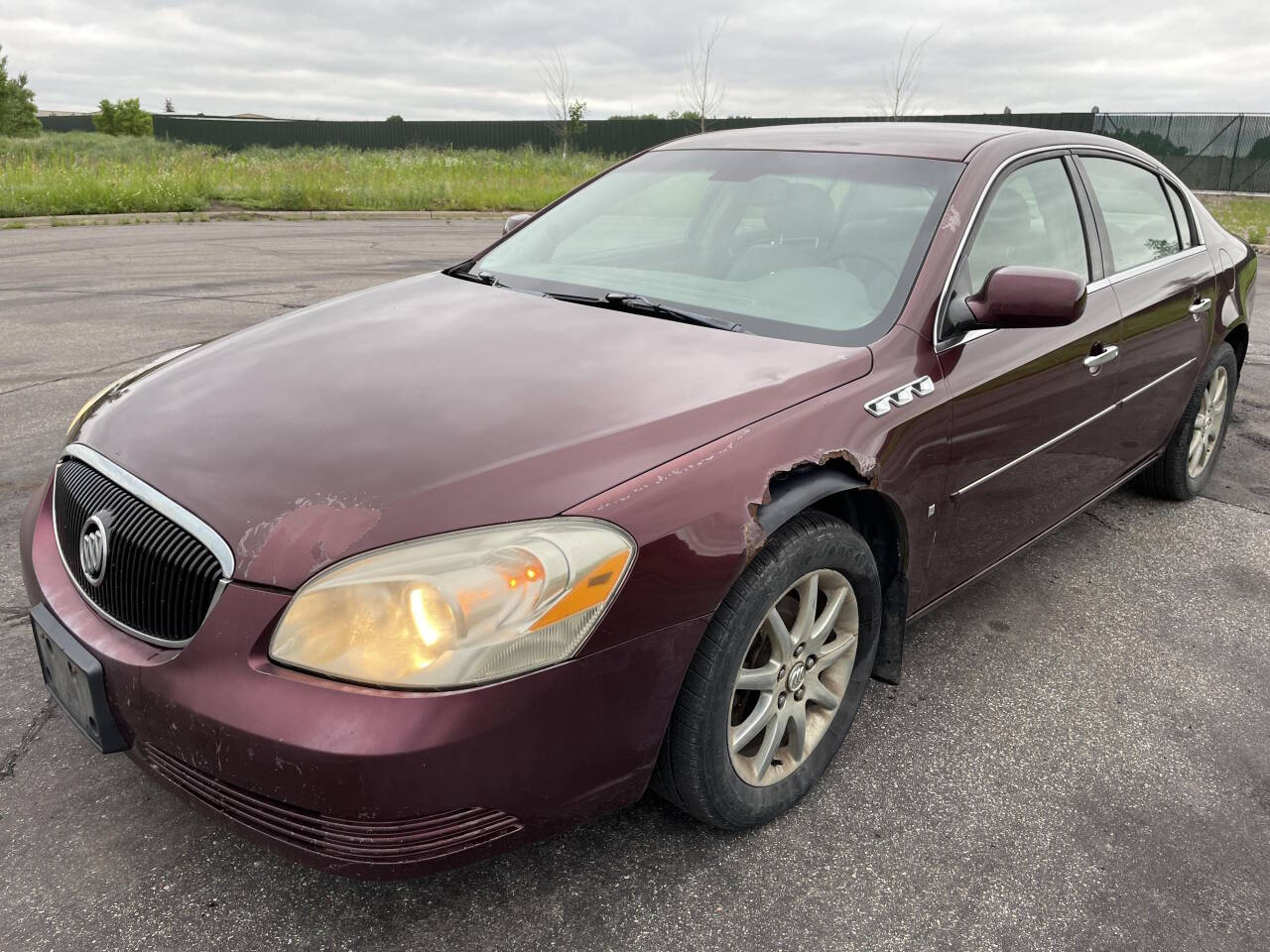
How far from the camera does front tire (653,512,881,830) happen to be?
191 cm

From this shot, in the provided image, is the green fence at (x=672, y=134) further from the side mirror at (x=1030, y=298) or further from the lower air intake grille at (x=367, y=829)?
the lower air intake grille at (x=367, y=829)

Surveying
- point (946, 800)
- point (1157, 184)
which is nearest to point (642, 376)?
point (946, 800)

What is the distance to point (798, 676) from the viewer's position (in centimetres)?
221

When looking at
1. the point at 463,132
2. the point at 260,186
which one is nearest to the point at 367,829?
the point at 260,186

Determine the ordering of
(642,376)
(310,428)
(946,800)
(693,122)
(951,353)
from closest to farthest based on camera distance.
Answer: (310,428)
(642,376)
(946,800)
(951,353)
(693,122)

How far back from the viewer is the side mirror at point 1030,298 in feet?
7.84

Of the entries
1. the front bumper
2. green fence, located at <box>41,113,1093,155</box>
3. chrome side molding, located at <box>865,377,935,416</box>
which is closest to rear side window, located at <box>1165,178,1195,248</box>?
chrome side molding, located at <box>865,377,935,416</box>

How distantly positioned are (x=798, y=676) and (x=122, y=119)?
70502mm

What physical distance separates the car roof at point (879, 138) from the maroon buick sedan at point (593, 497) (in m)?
0.02

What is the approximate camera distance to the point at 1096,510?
428cm

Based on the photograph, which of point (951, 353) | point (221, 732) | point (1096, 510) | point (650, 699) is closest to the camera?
point (221, 732)

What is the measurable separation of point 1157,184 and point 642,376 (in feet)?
9.59

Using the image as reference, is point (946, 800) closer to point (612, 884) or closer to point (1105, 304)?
point (612, 884)

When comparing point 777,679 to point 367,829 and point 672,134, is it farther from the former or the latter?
point 672,134
